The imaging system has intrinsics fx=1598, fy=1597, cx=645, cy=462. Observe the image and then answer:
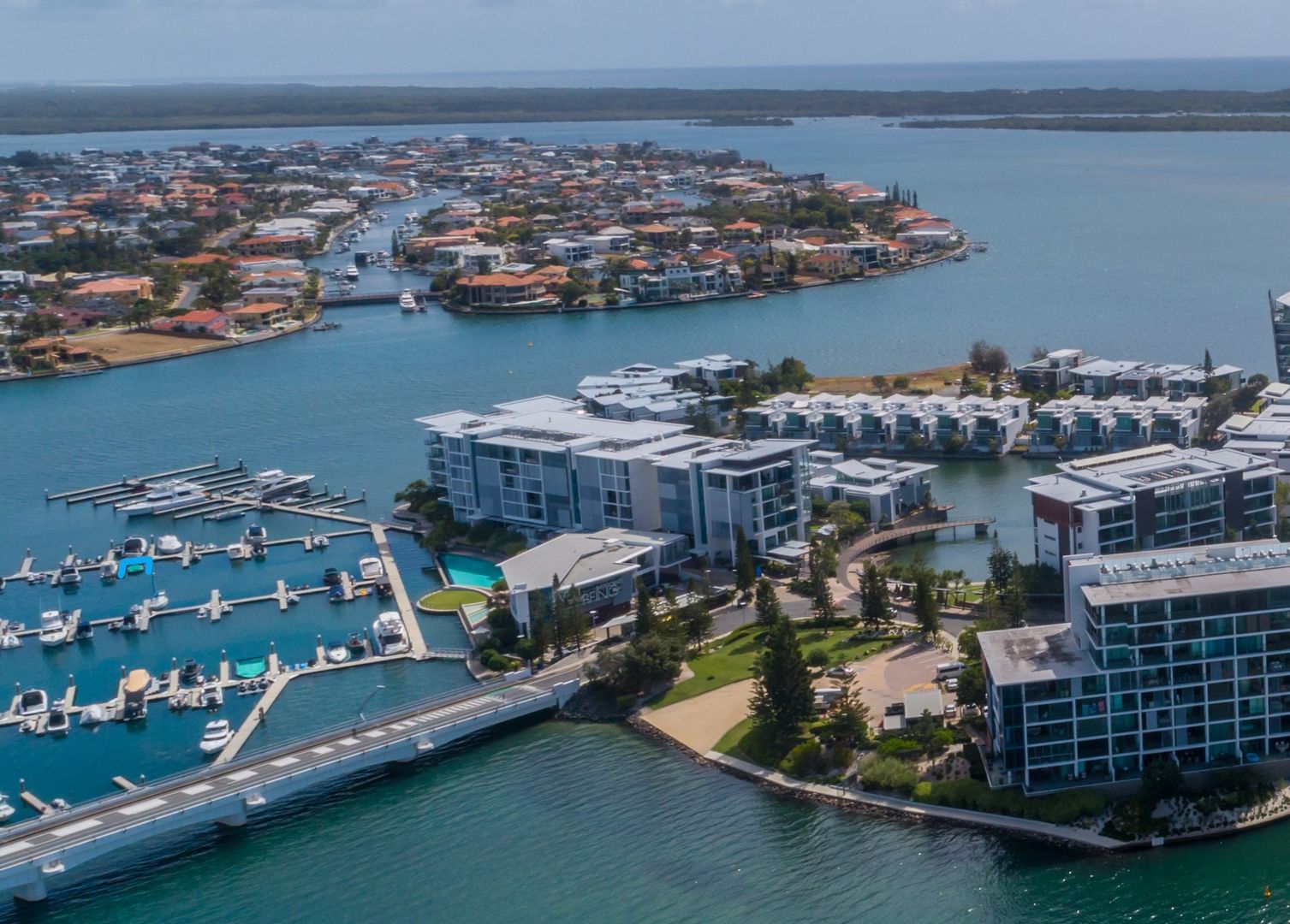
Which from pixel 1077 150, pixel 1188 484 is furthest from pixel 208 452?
pixel 1077 150

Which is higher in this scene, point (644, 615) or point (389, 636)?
point (644, 615)

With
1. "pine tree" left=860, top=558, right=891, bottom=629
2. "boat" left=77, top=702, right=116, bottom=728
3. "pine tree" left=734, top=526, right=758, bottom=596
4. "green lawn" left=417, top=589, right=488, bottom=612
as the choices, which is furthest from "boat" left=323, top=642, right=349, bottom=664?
"pine tree" left=860, top=558, right=891, bottom=629

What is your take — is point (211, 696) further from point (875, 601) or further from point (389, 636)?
point (875, 601)

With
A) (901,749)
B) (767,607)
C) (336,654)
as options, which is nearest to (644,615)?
(767,607)

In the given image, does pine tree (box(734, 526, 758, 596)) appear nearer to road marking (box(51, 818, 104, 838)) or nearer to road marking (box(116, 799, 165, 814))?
road marking (box(116, 799, 165, 814))

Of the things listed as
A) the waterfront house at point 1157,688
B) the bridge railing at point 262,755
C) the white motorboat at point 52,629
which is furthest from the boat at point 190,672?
the waterfront house at point 1157,688

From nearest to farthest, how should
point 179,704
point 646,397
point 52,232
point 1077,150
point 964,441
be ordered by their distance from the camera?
1. point 179,704
2. point 964,441
3. point 646,397
4. point 52,232
5. point 1077,150

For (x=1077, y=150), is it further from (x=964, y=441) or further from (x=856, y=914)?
(x=856, y=914)
